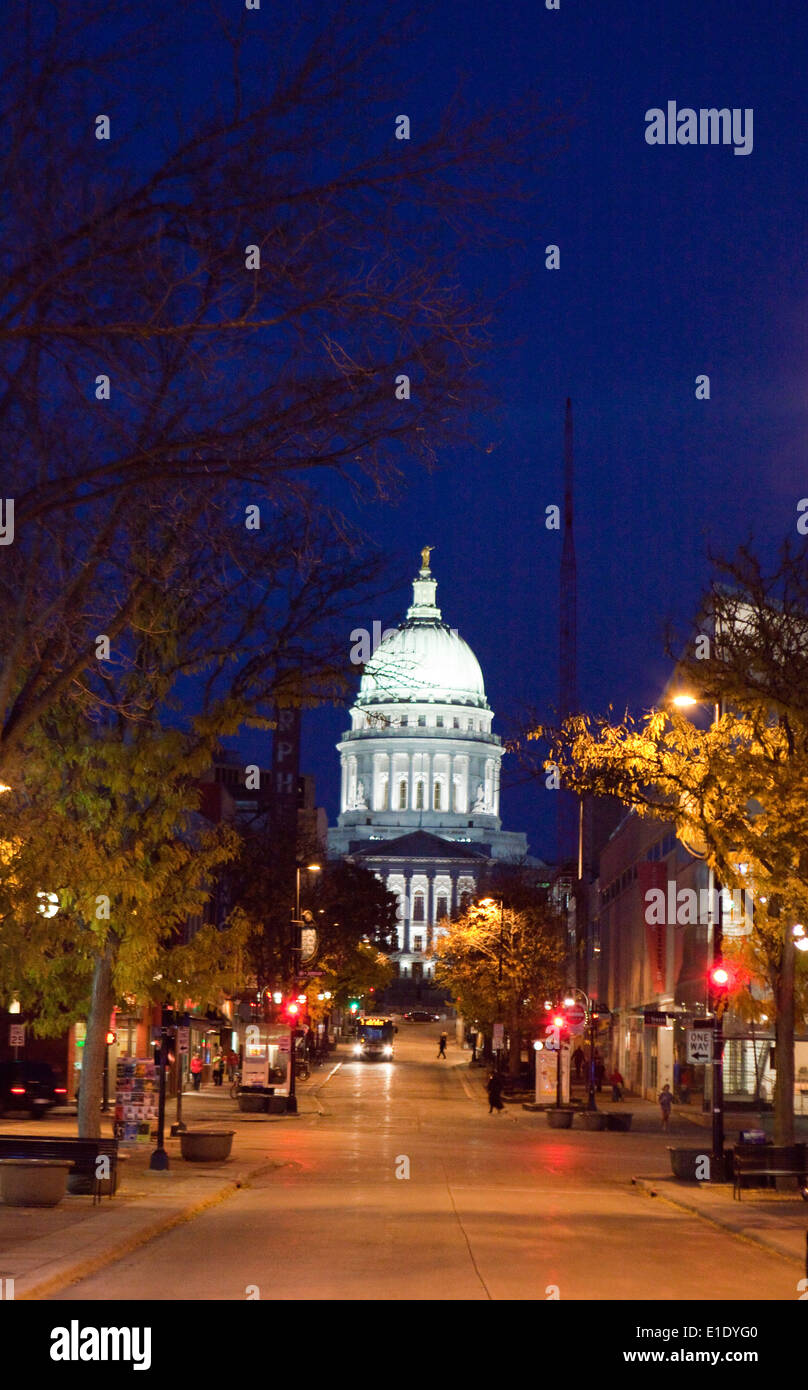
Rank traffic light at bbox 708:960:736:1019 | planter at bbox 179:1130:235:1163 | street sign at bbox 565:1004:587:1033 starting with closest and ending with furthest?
traffic light at bbox 708:960:736:1019 < planter at bbox 179:1130:235:1163 < street sign at bbox 565:1004:587:1033

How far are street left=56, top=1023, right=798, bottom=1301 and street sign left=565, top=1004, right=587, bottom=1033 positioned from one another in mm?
15691

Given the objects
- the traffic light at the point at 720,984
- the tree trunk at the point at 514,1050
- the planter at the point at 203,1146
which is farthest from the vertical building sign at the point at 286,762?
the traffic light at the point at 720,984

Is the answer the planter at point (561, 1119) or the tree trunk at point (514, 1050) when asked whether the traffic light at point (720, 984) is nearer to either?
the planter at point (561, 1119)

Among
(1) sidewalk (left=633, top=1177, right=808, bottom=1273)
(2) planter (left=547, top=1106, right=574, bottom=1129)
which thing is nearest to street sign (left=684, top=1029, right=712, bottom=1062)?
(1) sidewalk (left=633, top=1177, right=808, bottom=1273)

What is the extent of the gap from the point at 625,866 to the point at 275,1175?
2277 inches

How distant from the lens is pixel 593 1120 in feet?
179

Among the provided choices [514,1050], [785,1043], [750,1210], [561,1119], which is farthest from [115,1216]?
[514,1050]

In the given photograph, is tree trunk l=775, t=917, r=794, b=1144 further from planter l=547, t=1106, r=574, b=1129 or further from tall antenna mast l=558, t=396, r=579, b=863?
tall antenna mast l=558, t=396, r=579, b=863

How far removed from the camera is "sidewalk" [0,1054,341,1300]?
57.1 ft

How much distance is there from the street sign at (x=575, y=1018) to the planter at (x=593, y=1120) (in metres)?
6.03

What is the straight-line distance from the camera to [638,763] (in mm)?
29641

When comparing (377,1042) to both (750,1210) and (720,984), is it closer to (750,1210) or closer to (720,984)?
(720,984)

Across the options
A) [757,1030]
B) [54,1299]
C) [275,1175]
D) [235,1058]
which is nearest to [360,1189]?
[275,1175]

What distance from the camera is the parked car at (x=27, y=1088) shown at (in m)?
52.7
